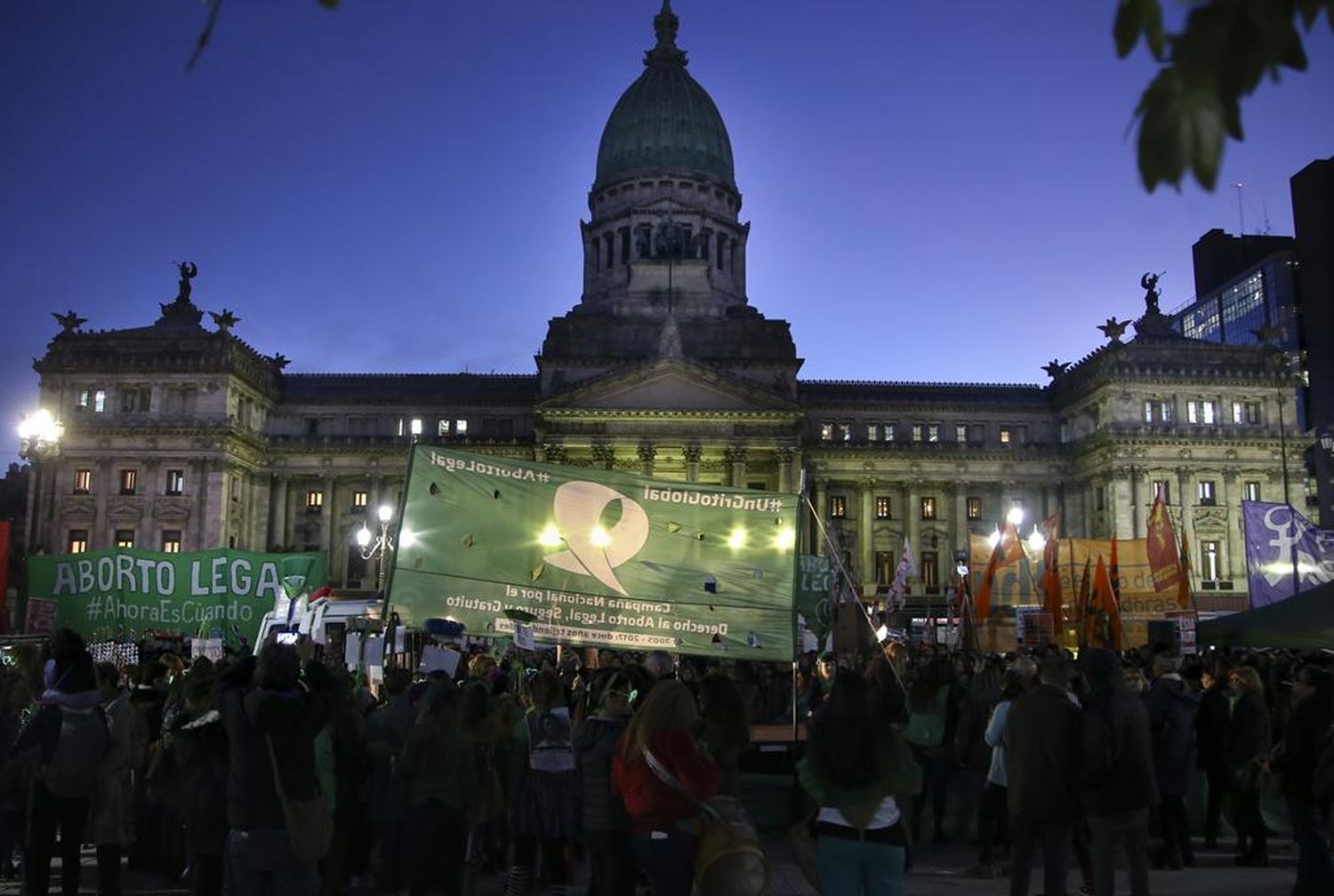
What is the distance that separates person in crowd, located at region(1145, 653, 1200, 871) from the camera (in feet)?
47.5

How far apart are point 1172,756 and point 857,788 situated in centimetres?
834

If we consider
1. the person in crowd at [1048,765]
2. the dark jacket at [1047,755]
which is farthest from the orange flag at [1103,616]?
the dark jacket at [1047,755]

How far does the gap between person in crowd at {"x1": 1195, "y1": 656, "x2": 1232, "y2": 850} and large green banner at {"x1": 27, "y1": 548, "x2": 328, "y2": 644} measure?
58.0 feet

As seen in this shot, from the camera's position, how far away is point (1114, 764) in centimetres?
1012

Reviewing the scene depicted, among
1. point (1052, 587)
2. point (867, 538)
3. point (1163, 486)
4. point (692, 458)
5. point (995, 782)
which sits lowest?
point (995, 782)

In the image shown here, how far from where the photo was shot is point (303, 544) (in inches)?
2955

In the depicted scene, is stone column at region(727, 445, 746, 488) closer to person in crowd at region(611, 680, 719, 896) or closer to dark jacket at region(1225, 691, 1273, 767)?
dark jacket at region(1225, 691, 1273, 767)

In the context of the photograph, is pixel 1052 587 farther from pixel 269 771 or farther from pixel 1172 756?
pixel 269 771

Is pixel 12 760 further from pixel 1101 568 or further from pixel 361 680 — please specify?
pixel 1101 568

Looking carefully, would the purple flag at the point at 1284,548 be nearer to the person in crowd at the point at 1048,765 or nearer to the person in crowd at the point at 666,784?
the person in crowd at the point at 1048,765

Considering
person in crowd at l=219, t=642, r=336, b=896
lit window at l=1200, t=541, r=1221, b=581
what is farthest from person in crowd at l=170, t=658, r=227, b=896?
lit window at l=1200, t=541, r=1221, b=581

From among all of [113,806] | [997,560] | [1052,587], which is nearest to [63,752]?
[113,806]

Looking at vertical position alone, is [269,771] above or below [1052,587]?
below

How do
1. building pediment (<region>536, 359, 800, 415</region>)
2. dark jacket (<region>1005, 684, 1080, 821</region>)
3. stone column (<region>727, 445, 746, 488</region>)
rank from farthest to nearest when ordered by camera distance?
building pediment (<region>536, 359, 800, 415</region>), stone column (<region>727, 445, 746, 488</region>), dark jacket (<region>1005, 684, 1080, 821</region>)
